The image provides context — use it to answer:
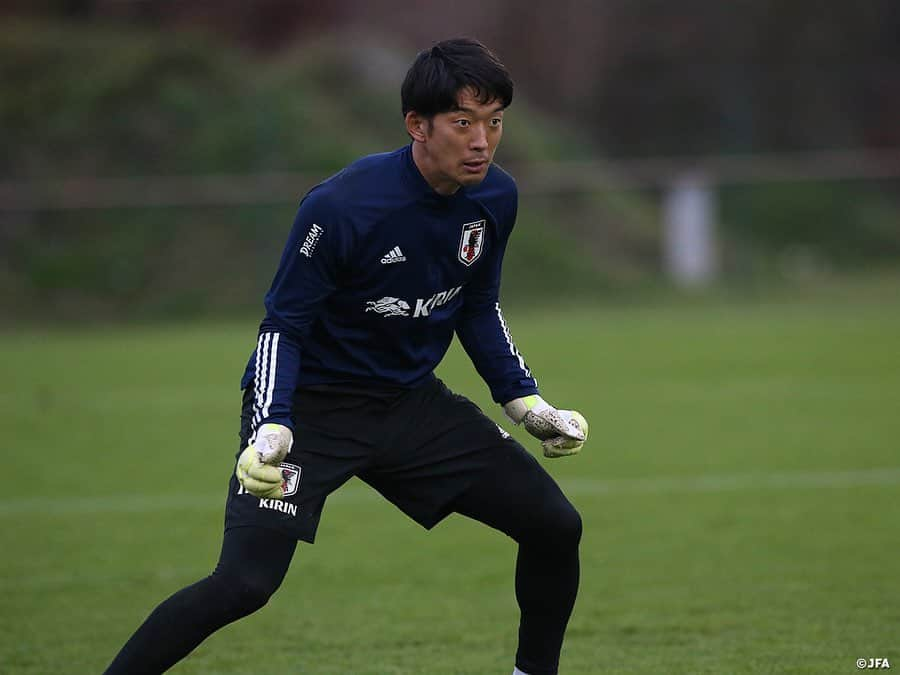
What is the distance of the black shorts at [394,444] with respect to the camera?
4406 millimetres

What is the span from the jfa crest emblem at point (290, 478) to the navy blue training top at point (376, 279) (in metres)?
0.21

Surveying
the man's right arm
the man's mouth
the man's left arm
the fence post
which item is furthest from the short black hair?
the fence post

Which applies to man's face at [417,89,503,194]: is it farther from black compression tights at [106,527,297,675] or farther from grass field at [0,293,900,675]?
grass field at [0,293,900,675]

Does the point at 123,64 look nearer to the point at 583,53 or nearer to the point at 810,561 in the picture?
the point at 583,53

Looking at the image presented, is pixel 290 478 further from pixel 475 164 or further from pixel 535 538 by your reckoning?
pixel 475 164

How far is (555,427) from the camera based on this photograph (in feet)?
14.9

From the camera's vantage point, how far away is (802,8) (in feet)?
99.2

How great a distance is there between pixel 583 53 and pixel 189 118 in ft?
30.3

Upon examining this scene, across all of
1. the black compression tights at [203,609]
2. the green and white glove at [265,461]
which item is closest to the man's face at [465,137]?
the green and white glove at [265,461]

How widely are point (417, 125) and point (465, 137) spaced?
188mm

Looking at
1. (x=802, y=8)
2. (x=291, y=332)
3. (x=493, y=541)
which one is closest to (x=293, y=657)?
(x=291, y=332)

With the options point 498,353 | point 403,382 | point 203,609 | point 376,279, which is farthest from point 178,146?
point 203,609

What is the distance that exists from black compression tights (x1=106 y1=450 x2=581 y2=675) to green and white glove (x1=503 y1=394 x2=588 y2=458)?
0.30 feet

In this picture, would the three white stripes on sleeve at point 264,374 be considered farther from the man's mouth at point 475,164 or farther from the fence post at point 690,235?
the fence post at point 690,235
